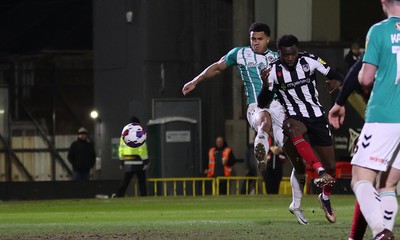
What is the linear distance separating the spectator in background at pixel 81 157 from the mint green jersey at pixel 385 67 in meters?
23.4

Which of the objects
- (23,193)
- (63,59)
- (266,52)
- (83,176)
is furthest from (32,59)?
(266,52)

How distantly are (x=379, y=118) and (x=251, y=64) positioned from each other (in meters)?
6.97

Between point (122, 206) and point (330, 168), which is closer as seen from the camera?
point (330, 168)

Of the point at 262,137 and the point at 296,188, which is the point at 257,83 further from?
the point at 296,188

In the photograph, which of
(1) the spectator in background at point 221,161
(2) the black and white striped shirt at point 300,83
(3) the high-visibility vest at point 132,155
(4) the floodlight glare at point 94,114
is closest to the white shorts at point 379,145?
(2) the black and white striped shirt at point 300,83

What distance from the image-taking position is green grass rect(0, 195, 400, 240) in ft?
46.4

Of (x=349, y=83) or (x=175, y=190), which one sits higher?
(x=349, y=83)

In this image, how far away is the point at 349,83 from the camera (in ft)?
35.0

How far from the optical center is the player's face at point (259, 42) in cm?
1717

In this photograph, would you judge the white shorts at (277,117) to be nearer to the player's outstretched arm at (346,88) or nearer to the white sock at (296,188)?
the white sock at (296,188)

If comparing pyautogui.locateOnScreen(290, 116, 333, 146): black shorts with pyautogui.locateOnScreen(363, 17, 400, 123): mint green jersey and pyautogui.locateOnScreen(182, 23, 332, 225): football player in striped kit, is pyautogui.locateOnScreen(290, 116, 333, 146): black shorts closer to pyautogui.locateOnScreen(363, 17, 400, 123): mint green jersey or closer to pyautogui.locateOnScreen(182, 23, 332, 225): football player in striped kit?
pyautogui.locateOnScreen(182, 23, 332, 225): football player in striped kit

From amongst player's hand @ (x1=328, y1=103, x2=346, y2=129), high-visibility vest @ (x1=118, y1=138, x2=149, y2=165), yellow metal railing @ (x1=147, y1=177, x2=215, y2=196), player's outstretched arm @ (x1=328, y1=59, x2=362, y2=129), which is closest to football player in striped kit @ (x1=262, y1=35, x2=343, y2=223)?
player's hand @ (x1=328, y1=103, x2=346, y2=129)

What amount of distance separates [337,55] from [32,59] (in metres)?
12.4

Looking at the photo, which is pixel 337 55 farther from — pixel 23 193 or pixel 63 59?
pixel 63 59
